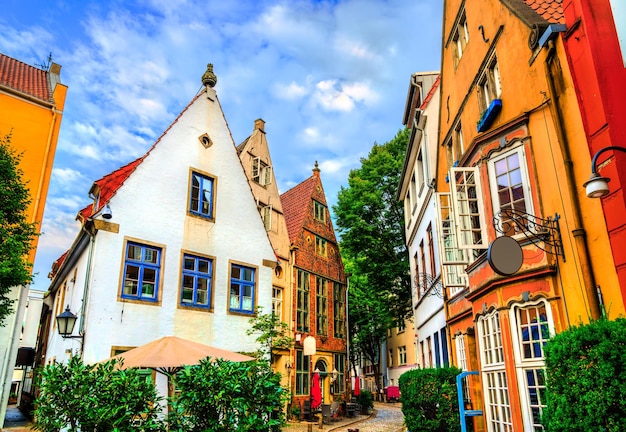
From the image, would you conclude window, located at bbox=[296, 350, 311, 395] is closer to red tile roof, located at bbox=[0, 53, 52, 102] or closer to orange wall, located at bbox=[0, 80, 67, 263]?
orange wall, located at bbox=[0, 80, 67, 263]

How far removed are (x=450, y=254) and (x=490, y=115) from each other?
4.78 meters

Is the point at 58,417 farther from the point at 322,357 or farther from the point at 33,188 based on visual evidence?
the point at 322,357

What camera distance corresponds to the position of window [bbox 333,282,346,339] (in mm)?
25250

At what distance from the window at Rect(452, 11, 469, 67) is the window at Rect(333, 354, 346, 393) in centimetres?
1738

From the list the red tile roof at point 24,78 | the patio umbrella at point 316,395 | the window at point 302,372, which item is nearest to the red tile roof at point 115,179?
the red tile roof at point 24,78

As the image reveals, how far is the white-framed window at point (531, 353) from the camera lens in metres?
7.19

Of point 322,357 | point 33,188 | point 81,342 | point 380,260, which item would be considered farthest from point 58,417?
point 380,260

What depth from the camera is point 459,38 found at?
12062mm

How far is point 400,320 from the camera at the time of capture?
27953mm

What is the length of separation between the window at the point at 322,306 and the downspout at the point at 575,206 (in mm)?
17719

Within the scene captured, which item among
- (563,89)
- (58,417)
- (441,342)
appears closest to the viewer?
(58,417)

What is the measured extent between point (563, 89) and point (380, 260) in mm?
21214

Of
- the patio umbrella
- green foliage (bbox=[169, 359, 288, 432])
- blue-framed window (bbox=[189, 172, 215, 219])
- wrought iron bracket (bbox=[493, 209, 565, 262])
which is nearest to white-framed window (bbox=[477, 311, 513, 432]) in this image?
wrought iron bracket (bbox=[493, 209, 565, 262])

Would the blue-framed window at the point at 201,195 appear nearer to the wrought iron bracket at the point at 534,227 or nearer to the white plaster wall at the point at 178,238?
the white plaster wall at the point at 178,238
